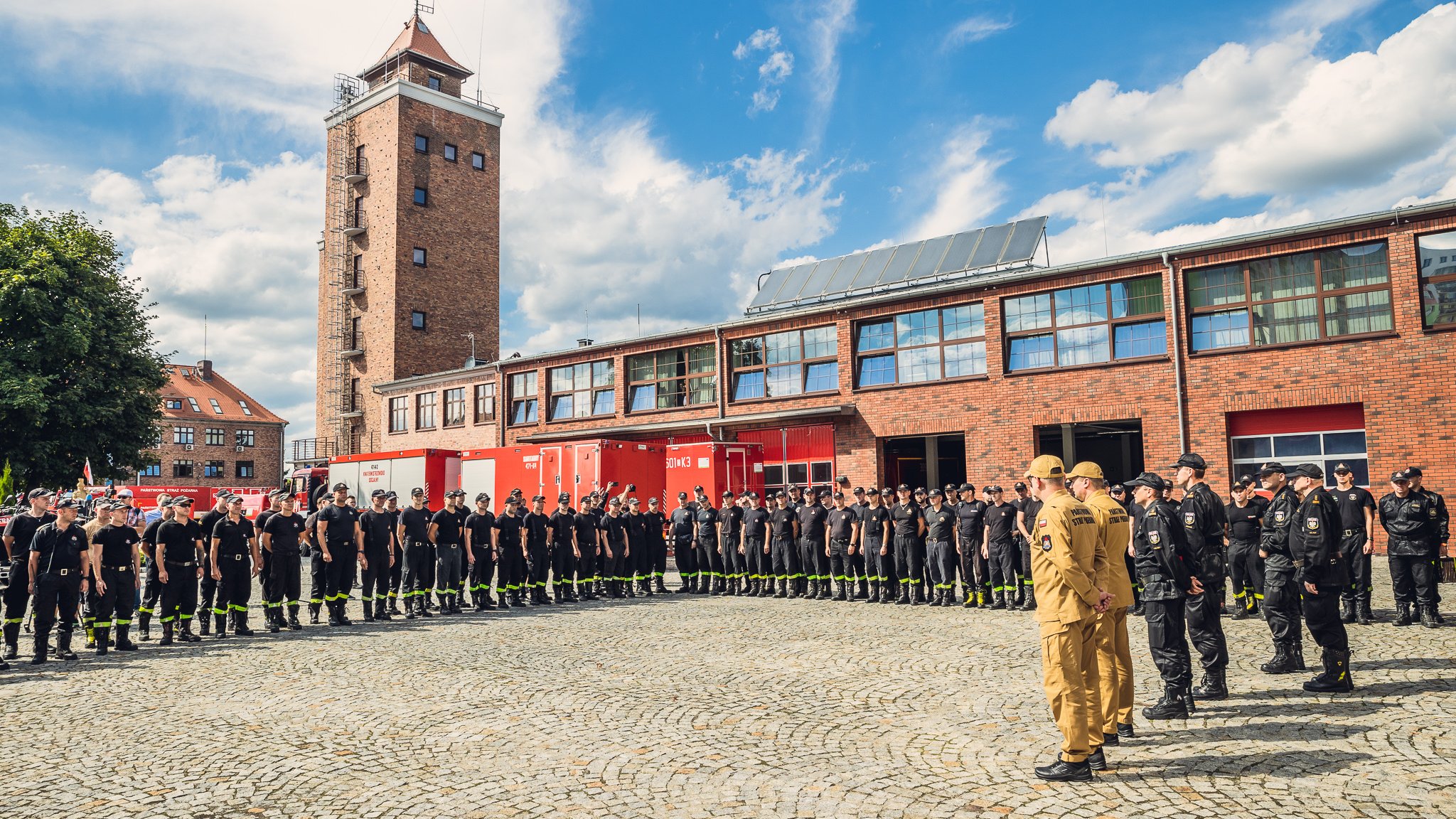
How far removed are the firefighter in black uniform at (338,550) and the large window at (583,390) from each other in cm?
1568

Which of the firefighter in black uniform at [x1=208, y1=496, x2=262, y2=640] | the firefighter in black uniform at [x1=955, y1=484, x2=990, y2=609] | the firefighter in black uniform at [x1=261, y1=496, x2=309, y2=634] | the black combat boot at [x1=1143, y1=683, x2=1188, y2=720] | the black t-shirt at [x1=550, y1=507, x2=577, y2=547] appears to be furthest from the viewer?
the black t-shirt at [x1=550, y1=507, x2=577, y2=547]

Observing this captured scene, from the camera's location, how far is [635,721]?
625 cm

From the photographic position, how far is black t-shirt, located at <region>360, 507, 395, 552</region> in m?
12.4

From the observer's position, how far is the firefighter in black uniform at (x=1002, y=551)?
12.4 m

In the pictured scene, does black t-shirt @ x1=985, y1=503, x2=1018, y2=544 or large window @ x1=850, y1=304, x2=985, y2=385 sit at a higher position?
large window @ x1=850, y1=304, x2=985, y2=385

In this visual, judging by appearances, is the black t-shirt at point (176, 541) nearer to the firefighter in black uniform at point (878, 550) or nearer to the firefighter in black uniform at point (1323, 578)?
the firefighter in black uniform at point (878, 550)

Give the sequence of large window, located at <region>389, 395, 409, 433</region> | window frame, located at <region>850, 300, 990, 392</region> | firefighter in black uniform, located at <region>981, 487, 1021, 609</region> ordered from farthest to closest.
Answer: large window, located at <region>389, 395, 409, 433</region> → window frame, located at <region>850, 300, 990, 392</region> → firefighter in black uniform, located at <region>981, 487, 1021, 609</region>

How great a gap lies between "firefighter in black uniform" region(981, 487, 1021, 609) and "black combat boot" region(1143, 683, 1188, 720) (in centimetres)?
637

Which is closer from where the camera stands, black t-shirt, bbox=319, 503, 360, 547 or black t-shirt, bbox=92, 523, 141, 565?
black t-shirt, bbox=92, 523, 141, 565

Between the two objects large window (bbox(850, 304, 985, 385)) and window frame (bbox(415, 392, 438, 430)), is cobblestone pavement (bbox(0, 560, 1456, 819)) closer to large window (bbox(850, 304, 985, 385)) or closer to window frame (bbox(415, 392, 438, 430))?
large window (bbox(850, 304, 985, 385))

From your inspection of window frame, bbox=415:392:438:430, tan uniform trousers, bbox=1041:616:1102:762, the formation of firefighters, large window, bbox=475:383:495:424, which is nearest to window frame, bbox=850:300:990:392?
the formation of firefighters

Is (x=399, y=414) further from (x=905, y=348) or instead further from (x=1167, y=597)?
(x=1167, y=597)

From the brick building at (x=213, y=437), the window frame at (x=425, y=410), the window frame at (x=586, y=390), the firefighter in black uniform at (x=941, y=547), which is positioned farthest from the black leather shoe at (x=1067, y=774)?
the brick building at (x=213, y=437)

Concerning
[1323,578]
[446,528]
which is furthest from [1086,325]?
[446,528]
